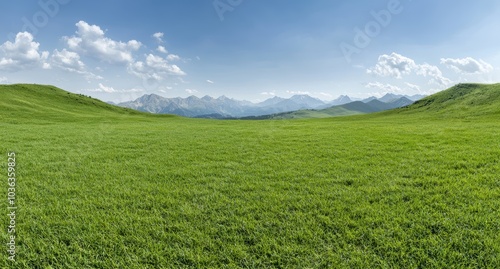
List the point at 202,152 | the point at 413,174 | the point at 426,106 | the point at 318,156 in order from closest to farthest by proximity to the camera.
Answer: the point at 413,174 < the point at 318,156 < the point at 202,152 < the point at 426,106

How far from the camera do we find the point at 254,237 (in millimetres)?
5234

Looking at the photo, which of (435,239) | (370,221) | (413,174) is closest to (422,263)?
(435,239)

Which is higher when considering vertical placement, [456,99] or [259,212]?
[456,99]

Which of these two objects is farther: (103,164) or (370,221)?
(103,164)

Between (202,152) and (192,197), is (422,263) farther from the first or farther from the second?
(202,152)

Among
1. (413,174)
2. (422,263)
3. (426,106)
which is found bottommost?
(422,263)

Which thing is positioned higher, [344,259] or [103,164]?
[103,164]

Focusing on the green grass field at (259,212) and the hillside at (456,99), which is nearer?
the green grass field at (259,212)

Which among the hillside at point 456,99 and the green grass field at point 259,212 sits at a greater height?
the hillside at point 456,99

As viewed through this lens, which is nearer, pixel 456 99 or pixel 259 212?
pixel 259 212

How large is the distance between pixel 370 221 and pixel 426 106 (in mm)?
93244

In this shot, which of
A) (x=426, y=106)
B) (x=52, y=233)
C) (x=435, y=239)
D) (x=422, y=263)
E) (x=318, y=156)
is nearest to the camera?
(x=422, y=263)

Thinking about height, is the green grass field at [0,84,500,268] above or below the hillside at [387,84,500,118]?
below

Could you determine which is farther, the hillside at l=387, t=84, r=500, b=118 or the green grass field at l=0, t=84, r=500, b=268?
the hillside at l=387, t=84, r=500, b=118
